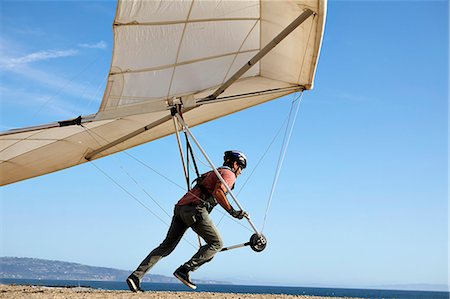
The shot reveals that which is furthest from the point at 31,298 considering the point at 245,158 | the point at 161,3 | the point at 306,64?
the point at 306,64

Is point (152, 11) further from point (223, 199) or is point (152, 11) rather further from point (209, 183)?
point (223, 199)

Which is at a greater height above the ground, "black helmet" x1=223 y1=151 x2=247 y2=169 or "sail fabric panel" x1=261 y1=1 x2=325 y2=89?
"sail fabric panel" x1=261 y1=1 x2=325 y2=89

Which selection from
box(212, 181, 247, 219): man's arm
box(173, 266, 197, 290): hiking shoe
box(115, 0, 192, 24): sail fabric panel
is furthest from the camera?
box(115, 0, 192, 24): sail fabric panel

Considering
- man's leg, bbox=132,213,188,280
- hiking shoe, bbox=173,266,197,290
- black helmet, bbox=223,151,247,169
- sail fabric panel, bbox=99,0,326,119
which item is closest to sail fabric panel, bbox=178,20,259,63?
sail fabric panel, bbox=99,0,326,119

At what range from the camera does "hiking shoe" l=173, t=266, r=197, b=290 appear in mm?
10774

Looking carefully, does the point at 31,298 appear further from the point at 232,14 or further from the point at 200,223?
the point at 232,14

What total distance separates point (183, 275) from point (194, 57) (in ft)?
16.0

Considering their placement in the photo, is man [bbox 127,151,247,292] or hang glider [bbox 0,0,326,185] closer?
man [bbox 127,151,247,292]

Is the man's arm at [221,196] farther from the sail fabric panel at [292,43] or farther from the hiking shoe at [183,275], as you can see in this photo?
the sail fabric panel at [292,43]

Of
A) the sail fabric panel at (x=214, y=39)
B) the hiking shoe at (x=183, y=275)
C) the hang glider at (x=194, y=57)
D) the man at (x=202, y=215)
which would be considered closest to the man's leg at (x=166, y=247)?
the man at (x=202, y=215)

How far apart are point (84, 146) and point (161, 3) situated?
511 cm

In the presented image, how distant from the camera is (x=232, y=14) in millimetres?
12789

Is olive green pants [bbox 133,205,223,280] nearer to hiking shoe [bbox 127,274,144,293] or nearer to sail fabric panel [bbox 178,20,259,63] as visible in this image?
hiking shoe [bbox 127,274,144,293]

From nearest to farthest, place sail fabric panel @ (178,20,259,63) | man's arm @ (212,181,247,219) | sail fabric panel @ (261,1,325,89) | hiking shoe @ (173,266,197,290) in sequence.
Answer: man's arm @ (212,181,247,219), hiking shoe @ (173,266,197,290), sail fabric panel @ (261,1,325,89), sail fabric panel @ (178,20,259,63)
